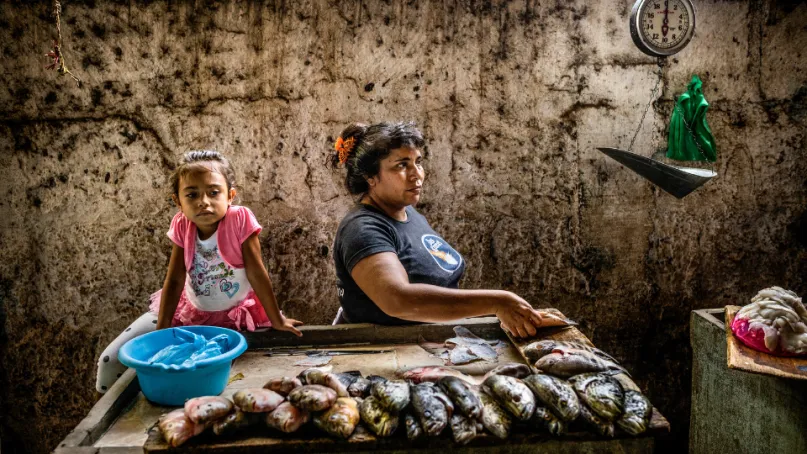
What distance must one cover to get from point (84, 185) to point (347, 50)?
1931 mm

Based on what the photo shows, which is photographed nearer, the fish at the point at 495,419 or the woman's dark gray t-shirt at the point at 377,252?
the fish at the point at 495,419

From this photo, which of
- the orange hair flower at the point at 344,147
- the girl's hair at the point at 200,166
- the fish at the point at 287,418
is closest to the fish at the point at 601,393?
the fish at the point at 287,418

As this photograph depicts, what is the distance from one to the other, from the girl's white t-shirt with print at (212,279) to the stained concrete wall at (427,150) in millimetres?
792

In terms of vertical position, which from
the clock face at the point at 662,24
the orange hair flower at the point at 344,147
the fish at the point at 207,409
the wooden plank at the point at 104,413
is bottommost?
the wooden plank at the point at 104,413

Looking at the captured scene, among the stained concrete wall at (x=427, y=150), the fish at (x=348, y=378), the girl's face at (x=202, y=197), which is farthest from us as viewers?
the stained concrete wall at (x=427, y=150)

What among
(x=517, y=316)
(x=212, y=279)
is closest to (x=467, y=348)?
(x=517, y=316)

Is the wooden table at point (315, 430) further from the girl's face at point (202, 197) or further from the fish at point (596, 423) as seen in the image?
the girl's face at point (202, 197)

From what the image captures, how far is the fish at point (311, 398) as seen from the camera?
1.70 meters

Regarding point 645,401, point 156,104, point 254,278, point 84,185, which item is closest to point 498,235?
point 254,278

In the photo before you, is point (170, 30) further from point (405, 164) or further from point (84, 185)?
point (405, 164)

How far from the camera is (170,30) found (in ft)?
10.9

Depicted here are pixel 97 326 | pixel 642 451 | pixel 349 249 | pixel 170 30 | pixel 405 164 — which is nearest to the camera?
pixel 642 451

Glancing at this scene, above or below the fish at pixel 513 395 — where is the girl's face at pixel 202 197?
above

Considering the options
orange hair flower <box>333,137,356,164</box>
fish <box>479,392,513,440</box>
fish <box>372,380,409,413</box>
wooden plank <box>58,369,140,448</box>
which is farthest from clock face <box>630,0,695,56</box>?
wooden plank <box>58,369,140,448</box>
